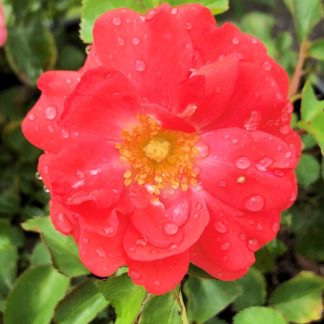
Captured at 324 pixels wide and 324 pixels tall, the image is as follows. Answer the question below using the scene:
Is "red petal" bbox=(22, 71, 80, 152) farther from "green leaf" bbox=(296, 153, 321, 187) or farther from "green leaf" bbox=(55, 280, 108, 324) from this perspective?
"green leaf" bbox=(296, 153, 321, 187)

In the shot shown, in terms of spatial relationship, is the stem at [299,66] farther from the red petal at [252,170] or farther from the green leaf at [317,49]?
the red petal at [252,170]

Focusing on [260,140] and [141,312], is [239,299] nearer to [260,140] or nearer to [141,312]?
[141,312]

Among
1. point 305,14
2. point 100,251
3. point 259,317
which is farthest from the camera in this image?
point 305,14

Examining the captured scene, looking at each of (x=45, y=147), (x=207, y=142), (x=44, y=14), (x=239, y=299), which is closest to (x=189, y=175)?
(x=207, y=142)

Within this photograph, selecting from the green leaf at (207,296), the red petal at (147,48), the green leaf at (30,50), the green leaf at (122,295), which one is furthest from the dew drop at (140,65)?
the green leaf at (30,50)

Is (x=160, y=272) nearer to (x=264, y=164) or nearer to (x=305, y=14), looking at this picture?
(x=264, y=164)

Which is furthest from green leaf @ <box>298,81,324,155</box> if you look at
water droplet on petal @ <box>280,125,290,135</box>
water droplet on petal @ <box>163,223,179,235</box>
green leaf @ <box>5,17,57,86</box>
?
green leaf @ <box>5,17,57,86</box>

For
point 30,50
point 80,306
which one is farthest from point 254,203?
point 30,50
